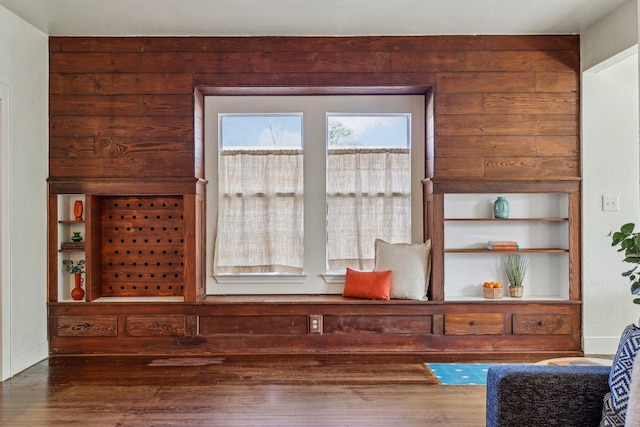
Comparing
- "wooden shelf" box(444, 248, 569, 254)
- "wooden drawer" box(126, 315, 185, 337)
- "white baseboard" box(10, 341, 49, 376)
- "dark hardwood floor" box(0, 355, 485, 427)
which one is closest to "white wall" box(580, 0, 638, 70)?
"wooden shelf" box(444, 248, 569, 254)

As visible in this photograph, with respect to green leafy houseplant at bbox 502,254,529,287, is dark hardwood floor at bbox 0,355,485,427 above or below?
below

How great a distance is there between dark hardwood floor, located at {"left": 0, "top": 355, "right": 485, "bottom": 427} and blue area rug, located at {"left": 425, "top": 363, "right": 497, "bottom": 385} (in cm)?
11

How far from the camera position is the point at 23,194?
467 centimetres

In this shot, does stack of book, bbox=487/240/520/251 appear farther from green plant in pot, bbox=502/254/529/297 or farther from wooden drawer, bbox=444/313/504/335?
wooden drawer, bbox=444/313/504/335

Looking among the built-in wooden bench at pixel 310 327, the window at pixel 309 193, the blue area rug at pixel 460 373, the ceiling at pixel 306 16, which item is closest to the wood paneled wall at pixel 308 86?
the ceiling at pixel 306 16

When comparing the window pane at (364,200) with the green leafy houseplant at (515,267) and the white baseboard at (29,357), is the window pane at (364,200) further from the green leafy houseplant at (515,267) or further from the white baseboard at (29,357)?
the white baseboard at (29,357)

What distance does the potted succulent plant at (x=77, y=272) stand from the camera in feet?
16.8

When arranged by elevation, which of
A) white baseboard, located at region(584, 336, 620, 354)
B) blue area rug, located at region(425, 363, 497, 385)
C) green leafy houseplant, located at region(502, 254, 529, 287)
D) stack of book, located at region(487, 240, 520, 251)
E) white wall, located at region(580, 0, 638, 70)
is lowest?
blue area rug, located at region(425, 363, 497, 385)

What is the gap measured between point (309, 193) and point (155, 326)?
186cm

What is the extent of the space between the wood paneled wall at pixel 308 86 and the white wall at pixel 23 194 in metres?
0.20

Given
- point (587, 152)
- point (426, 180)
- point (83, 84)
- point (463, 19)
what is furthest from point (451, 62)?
point (83, 84)

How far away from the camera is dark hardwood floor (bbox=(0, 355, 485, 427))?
350 cm

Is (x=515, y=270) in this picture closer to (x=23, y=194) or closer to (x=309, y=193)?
(x=309, y=193)

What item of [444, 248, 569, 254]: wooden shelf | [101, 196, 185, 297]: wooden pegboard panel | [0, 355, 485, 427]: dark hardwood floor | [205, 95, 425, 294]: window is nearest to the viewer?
[0, 355, 485, 427]: dark hardwood floor
